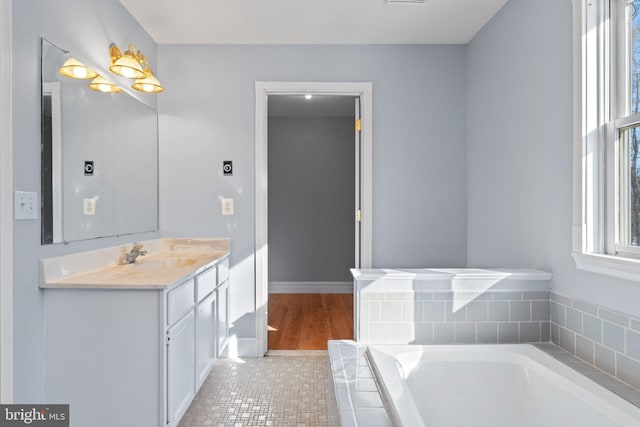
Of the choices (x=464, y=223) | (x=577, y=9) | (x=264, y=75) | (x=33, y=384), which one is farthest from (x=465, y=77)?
(x=33, y=384)

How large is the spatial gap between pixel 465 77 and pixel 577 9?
4.46 ft

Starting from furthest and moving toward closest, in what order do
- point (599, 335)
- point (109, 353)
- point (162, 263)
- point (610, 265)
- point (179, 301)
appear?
1. point (162, 263)
2. point (179, 301)
3. point (109, 353)
4. point (599, 335)
5. point (610, 265)

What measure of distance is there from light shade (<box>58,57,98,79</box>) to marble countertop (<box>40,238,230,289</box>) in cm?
92

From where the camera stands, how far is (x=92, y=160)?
2.13m

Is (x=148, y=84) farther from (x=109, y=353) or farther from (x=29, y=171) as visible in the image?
(x=109, y=353)

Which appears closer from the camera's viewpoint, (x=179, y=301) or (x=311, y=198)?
(x=179, y=301)

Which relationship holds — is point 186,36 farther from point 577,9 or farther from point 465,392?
point 465,392

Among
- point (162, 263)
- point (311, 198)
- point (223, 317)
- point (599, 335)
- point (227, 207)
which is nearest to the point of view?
point (599, 335)

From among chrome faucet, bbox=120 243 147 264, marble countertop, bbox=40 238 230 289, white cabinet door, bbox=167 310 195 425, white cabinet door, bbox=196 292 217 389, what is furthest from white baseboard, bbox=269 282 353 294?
white cabinet door, bbox=167 310 195 425

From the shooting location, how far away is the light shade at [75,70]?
6.20 feet

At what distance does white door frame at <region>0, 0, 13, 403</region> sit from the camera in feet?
4.99

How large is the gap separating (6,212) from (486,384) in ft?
7.06

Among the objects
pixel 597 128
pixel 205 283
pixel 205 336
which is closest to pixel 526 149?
pixel 597 128

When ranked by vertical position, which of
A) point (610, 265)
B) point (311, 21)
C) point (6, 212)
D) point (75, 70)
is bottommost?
point (610, 265)
